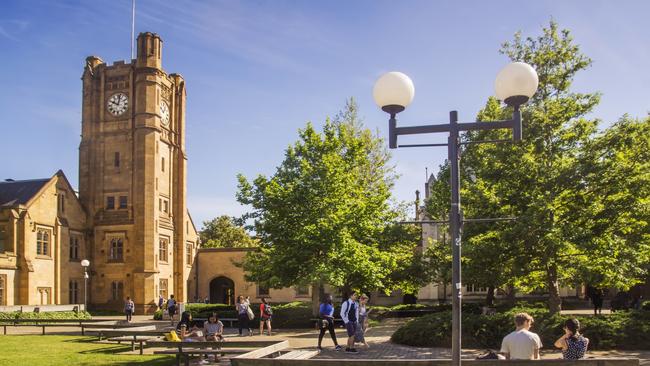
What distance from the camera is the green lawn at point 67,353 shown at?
1770 centimetres

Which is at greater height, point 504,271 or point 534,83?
point 534,83

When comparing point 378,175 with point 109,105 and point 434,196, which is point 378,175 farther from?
point 109,105

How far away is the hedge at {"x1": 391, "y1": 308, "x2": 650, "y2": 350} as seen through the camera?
19.1 m

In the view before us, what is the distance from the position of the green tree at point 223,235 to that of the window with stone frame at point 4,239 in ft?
107

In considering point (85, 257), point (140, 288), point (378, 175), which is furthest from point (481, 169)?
point (85, 257)

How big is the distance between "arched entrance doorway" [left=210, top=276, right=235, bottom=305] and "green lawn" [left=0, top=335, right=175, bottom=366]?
34.3 metres

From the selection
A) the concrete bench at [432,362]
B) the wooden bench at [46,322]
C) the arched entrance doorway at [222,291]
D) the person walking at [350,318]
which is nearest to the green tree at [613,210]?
the person walking at [350,318]

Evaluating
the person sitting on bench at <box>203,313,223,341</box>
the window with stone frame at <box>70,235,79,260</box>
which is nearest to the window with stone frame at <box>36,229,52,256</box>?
the window with stone frame at <box>70,235,79,260</box>

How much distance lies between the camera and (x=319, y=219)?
3016 cm

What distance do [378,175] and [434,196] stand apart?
7.01m

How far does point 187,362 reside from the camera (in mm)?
16578

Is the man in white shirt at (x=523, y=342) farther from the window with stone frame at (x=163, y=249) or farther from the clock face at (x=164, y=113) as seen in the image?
the clock face at (x=164, y=113)

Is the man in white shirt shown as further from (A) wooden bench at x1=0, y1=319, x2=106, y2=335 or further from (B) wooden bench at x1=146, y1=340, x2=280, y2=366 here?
(A) wooden bench at x1=0, y1=319, x2=106, y2=335

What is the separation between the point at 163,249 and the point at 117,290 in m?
5.01
